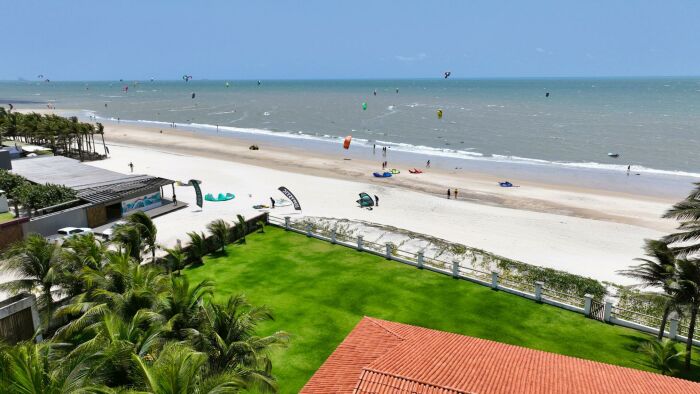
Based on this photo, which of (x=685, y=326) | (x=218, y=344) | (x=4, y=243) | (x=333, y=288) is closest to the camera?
(x=218, y=344)

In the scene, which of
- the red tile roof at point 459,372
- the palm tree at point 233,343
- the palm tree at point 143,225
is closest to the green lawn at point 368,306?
the palm tree at point 143,225

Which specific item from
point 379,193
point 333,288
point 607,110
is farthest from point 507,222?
point 607,110

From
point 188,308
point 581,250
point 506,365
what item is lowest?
point 581,250

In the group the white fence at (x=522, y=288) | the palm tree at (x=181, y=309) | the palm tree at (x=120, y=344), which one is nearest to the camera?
the palm tree at (x=120, y=344)

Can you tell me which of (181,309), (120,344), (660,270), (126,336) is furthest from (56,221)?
(660,270)

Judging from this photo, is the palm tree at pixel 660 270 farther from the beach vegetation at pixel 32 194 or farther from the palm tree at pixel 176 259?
the beach vegetation at pixel 32 194

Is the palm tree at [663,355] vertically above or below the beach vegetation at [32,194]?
below

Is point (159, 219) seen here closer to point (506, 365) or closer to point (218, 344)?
point (218, 344)
